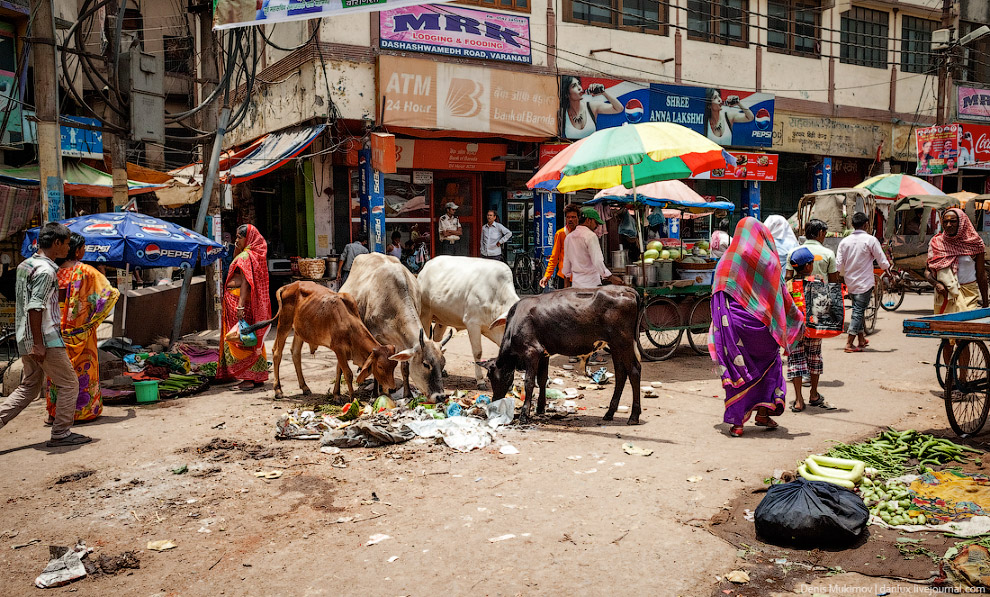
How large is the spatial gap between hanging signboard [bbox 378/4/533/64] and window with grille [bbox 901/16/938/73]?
1545 cm

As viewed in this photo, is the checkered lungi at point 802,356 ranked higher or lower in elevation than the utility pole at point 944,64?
lower

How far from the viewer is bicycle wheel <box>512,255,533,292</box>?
18.6 m

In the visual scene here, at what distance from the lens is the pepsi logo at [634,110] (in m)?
18.9

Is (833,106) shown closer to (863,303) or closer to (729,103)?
(729,103)

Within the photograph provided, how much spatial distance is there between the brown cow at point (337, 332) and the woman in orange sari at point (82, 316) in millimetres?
1799

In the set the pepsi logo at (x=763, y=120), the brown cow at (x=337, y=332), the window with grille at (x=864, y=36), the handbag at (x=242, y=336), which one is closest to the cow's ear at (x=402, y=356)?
the brown cow at (x=337, y=332)

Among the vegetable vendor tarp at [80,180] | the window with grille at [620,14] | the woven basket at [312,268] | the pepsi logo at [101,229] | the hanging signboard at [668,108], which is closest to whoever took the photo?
the pepsi logo at [101,229]

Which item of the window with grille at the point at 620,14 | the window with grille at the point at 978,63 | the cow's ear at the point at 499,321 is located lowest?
the cow's ear at the point at 499,321

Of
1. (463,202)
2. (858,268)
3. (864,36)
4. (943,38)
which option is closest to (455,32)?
(463,202)

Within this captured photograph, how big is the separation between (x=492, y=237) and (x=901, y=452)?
12.1 m

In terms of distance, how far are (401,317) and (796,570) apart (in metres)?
5.17

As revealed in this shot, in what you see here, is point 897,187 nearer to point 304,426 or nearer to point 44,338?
point 304,426

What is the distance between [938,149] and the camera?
884 inches

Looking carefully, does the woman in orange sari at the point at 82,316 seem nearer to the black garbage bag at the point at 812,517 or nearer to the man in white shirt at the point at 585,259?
the man in white shirt at the point at 585,259
